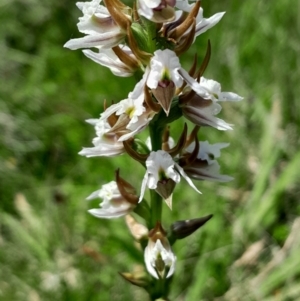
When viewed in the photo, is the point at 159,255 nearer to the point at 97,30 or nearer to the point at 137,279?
the point at 137,279

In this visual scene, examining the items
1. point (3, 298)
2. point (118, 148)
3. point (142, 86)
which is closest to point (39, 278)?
point (3, 298)

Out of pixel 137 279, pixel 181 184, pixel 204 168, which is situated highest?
pixel 204 168

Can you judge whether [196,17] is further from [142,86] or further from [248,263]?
[248,263]

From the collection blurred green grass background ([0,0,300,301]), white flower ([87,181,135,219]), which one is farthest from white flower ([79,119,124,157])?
blurred green grass background ([0,0,300,301])

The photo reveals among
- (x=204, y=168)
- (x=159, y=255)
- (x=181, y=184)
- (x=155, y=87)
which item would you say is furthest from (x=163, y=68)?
(x=181, y=184)

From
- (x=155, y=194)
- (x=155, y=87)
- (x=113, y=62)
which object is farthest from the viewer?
(x=155, y=194)

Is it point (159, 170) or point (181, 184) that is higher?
point (159, 170)

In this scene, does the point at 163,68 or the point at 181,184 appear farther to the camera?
the point at 181,184

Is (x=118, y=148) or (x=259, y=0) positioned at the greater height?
(x=118, y=148)

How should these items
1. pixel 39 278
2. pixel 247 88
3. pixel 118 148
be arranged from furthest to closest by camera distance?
1. pixel 247 88
2. pixel 39 278
3. pixel 118 148
